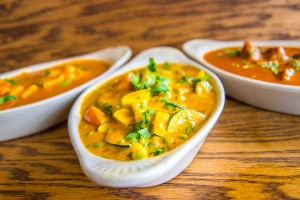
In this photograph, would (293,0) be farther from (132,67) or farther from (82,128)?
(82,128)

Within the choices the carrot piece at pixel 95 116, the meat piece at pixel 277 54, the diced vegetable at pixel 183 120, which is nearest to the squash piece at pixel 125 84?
the carrot piece at pixel 95 116

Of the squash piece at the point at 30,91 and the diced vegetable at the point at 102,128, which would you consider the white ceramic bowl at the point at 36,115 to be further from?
the diced vegetable at the point at 102,128

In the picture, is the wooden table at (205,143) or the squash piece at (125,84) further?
the squash piece at (125,84)

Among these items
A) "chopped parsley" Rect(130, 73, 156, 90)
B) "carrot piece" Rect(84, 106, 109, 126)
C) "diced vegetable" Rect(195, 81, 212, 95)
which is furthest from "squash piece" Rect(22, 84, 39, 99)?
"diced vegetable" Rect(195, 81, 212, 95)

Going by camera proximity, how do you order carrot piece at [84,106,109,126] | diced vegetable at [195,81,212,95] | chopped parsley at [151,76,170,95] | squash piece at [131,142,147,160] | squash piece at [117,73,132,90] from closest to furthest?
squash piece at [131,142,147,160], carrot piece at [84,106,109,126], chopped parsley at [151,76,170,95], diced vegetable at [195,81,212,95], squash piece at [117,73,132,90]

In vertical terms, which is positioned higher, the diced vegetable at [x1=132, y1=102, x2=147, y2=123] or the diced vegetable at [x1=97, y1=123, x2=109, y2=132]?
the diced vegetable at [x1=132, y1=102, x2=147, y2=123]

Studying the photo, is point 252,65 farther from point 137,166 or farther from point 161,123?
point 137,166

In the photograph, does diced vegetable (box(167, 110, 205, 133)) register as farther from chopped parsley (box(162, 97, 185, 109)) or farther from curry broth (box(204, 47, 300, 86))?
curry broth (box(204, 47, 300, 86))
